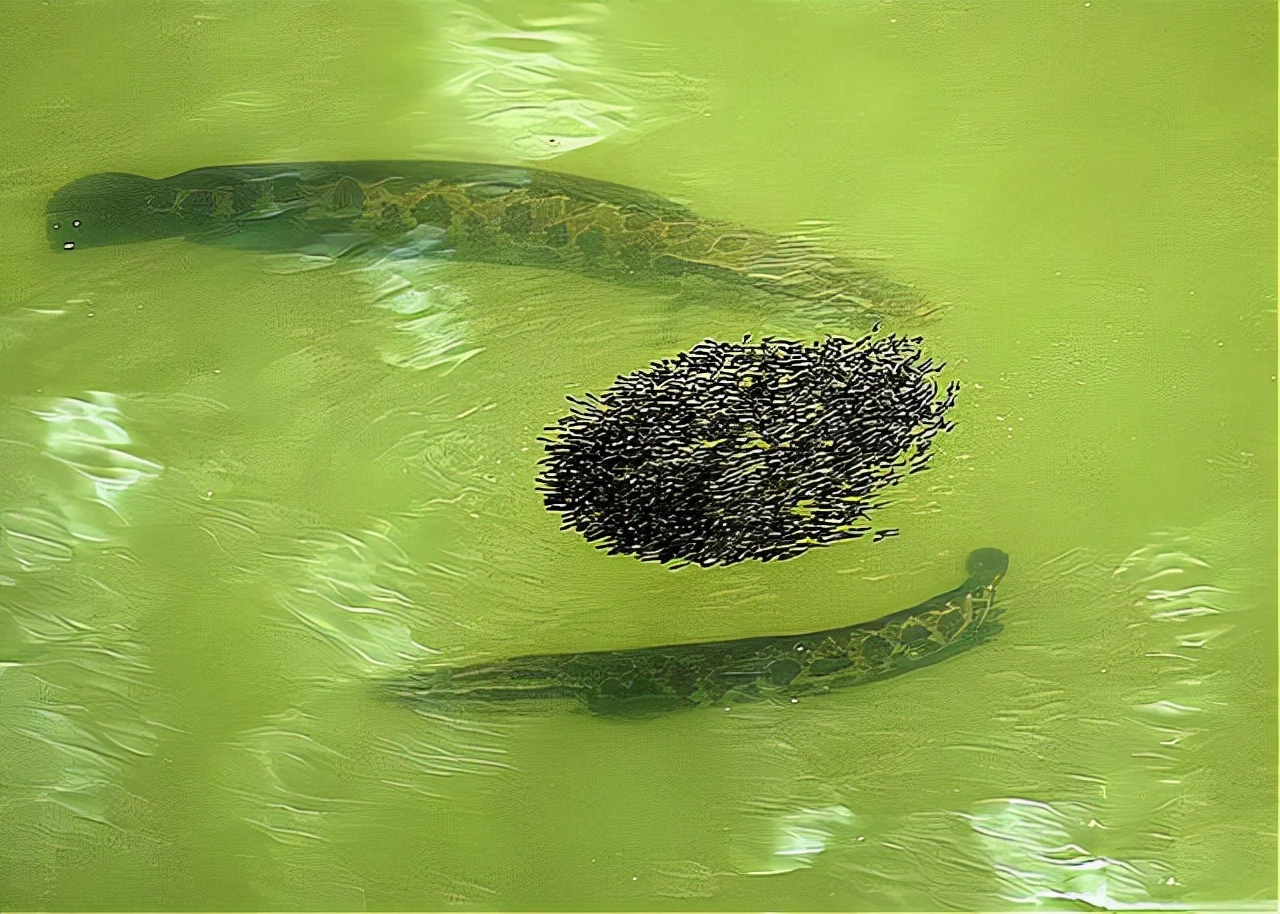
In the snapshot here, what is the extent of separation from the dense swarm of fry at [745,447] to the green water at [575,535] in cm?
4

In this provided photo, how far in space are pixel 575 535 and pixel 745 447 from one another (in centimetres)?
27

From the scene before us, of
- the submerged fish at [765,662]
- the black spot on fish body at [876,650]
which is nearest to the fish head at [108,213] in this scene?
the submerged fish at [765,662]

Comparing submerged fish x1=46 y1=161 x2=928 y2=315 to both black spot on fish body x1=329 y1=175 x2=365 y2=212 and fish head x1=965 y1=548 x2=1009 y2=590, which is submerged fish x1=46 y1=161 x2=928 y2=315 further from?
fish head x1=965 y1=548 x2=1009 y2=590

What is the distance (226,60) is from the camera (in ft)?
3.89

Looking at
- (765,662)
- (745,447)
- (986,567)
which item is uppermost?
(745,447)

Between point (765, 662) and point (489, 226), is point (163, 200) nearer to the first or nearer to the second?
point (489, 226)

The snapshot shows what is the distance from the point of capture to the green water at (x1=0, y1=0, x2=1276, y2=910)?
118cm

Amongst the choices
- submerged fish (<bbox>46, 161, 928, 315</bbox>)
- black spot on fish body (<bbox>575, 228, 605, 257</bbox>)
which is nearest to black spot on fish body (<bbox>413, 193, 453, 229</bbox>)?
submerged fish (<bbox>46, 161, 928, 315</bbox>)

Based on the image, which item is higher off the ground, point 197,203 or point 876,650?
point 197,203

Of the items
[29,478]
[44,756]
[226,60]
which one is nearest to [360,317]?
[226,60]

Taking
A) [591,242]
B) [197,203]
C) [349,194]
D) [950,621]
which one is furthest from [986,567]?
[197,203]

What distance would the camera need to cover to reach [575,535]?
119cm

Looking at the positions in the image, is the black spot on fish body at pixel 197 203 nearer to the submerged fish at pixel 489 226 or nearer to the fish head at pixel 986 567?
the submerged fish at pixel 489 226

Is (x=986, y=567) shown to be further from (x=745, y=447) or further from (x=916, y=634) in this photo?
(x=745, y=447)
